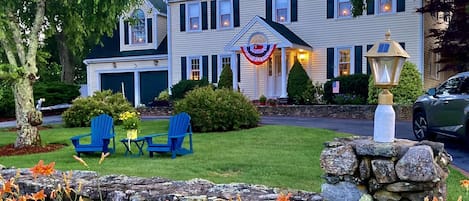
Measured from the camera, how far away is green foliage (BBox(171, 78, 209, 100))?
20859 millimetres

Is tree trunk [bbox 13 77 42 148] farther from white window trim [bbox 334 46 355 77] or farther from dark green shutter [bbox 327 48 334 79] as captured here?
white window trim [bbox 334 46 355 77]

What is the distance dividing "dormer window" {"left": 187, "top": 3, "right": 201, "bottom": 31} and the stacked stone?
19257 millimetres

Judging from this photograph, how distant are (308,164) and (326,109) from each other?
9790 mm

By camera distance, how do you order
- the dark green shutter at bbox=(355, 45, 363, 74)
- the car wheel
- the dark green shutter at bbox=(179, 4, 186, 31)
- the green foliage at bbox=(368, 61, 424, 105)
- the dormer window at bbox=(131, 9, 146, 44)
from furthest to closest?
the dormer window at bbox=(131, 9, 146, 44)
the dark green shutter at bbox=(179, 4, 186, 31)
the dark green shutter at bbox=(355, 45, 363, 74)
the green foliage at bbox=(368, 61, 424, 105)
the car wheel

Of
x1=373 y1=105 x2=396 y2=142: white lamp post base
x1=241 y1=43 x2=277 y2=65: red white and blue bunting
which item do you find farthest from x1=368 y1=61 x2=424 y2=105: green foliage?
x1=373 y1=105 x2=396 y2=142: white lamp post base

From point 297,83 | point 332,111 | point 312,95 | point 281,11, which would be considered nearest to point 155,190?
point 332,111

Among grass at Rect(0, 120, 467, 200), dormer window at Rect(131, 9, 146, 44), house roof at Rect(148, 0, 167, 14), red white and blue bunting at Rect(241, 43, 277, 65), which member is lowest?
grass at Rect(0, 120, 467, 200)

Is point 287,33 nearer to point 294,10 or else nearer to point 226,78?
point 294,10

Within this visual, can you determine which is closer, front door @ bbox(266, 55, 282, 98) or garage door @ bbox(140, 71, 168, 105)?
front door @ bbox(266, 55, 282, 98)

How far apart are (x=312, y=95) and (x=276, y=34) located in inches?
122

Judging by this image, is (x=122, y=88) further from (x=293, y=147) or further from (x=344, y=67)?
(x=293, y=147)

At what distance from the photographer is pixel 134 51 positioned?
24422 mm

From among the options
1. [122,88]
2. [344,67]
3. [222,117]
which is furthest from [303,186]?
[122,88]

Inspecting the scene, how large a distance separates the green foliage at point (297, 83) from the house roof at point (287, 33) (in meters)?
1.09
